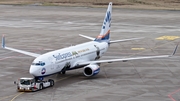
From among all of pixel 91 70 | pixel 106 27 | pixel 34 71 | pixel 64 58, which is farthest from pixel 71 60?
pixel 106 27

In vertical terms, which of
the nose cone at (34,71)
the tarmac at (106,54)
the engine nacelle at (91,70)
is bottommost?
the tarmac at (106,54)

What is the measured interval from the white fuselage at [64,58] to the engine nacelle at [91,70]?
5.50ft

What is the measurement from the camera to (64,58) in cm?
5788

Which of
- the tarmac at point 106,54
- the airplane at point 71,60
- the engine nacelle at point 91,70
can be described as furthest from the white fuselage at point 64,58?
the tarmac at point 106,54

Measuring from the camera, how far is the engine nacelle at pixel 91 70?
2307 inches

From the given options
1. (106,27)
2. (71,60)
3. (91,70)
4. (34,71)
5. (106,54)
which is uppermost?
(106,27)

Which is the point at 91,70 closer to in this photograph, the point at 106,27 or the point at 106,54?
the point at 106,27

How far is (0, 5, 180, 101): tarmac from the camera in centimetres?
5244

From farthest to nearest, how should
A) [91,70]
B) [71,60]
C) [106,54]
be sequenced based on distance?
[106,54], [71,60], [91,70]

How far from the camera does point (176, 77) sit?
200 ft

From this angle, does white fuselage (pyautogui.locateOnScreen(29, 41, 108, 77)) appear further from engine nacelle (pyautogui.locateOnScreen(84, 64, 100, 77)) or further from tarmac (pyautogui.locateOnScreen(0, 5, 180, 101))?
tarmac (pyautogui.locateOnScreen(0, 5, 180, 101))

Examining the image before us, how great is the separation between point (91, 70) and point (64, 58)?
3.58 meters

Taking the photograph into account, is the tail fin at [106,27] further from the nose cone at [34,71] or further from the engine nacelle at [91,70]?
the nose cone at [34,71]

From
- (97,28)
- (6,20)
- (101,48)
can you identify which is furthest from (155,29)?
(101,48)
